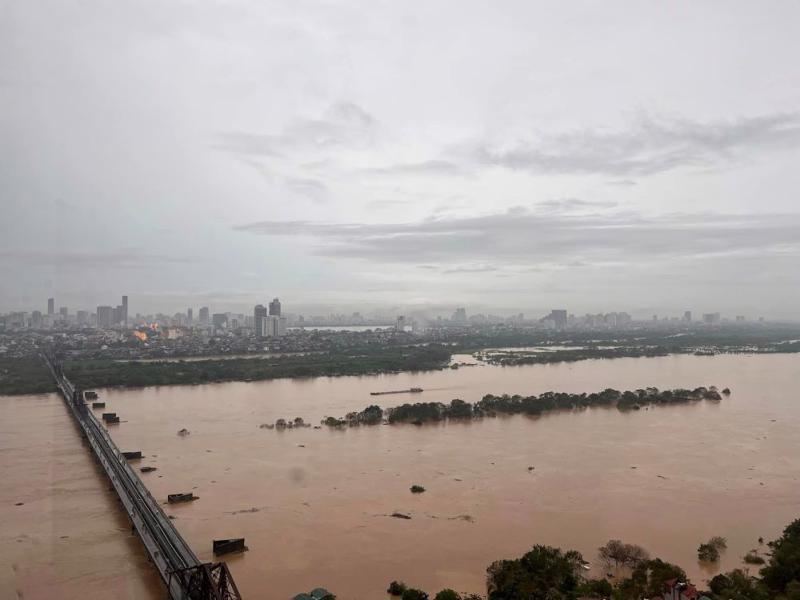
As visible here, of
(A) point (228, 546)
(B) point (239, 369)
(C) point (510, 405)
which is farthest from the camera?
(B) point (239, 369)

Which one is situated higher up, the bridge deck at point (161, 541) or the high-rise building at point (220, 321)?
the high-rise building at point (220, 321)

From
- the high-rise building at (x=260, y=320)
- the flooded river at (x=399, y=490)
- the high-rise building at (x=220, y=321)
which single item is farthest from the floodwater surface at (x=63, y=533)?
the high-rise building at (x=220, y=321)

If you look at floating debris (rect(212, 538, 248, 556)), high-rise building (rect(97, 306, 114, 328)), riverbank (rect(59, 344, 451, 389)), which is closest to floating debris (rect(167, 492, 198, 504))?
floating debris (rect(212, 538, 248, 556))

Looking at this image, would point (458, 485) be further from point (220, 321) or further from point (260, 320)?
point (220, 321)

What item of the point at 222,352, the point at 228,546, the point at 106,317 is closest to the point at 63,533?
the point at 228,546

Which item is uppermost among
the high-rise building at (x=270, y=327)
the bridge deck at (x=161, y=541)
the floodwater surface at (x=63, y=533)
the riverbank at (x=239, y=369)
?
the high-rise building at (x=270, y=327)

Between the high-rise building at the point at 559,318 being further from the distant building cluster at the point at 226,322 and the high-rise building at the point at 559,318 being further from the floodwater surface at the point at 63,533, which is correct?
the floodwater surface at the point at 63,533

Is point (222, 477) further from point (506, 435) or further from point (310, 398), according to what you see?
point (310, 398)

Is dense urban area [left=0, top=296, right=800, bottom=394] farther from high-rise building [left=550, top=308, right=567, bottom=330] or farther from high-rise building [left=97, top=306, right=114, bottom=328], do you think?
high-rise building [left=550, top=308, right=567, bottom=330]

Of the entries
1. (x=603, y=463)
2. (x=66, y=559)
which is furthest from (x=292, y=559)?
(x=603, y=463)

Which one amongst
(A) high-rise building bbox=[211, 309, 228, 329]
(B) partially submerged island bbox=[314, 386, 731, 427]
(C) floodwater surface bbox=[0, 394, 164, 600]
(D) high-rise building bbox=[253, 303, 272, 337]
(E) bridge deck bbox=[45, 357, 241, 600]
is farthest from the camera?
(A) high-rise building bbox=[211, 309, 228, 329]
